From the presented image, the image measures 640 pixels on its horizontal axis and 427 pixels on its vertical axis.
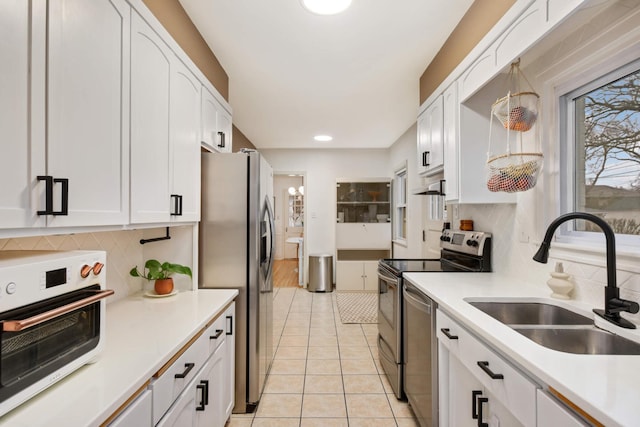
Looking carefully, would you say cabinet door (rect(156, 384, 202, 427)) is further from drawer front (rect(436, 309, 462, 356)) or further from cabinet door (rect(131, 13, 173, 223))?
drawer front (rect(436, 309, 462, 356))

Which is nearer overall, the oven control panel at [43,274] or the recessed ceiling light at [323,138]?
the oven control panel at [43,274]

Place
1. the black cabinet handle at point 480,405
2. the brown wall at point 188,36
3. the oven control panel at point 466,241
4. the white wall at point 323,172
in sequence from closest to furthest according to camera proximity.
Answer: the black cabinet handle at point 480,405 < the brown wall at point 188,36 < the oven control panel at point 466,241 < the white wall at point 323,172

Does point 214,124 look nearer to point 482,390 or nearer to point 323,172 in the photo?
point 482,390

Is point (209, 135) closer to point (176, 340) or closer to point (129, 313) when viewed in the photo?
point (129, 313)

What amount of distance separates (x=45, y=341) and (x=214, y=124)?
1.79 metres

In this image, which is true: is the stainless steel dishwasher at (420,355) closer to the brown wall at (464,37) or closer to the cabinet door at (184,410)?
the cabinet door at (184,410)

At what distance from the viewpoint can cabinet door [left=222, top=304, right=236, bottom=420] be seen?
1842 millimetres

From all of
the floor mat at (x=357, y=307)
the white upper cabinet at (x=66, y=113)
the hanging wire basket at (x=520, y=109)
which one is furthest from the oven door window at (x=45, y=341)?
the floor mat at (x=357, y=307)

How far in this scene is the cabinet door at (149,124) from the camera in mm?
1302

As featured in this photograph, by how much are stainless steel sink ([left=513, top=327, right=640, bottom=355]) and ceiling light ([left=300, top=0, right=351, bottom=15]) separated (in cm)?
189

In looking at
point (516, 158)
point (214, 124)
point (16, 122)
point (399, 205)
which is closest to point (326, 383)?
point (516, 158)

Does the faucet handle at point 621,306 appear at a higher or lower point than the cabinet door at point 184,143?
lower

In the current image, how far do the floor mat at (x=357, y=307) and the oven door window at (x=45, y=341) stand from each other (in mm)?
3235

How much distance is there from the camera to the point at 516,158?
156 centimetres
